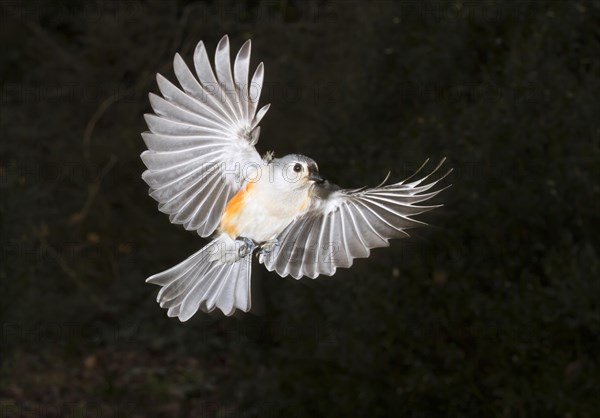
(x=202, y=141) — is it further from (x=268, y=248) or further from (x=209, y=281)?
(x=209, y=281)

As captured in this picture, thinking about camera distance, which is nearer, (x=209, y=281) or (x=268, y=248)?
(x=268, y=248)

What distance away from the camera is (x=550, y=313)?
453 cm

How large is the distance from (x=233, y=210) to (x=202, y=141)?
24cm

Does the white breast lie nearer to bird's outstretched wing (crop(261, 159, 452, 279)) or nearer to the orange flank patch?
the orange flank patch

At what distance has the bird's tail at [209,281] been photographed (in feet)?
10.0

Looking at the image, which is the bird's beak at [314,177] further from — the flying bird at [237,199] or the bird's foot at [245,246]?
the bird's foot at [245,246]

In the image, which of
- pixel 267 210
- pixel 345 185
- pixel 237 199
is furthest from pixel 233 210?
pixel 345 185

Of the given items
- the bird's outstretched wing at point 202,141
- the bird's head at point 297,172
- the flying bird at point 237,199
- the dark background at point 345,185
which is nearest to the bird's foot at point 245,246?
the flying bird at point 237,199

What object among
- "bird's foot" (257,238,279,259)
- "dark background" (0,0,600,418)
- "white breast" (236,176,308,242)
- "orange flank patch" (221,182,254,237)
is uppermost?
"dark background" (0,0,600,418)

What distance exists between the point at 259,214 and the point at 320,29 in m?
4.02

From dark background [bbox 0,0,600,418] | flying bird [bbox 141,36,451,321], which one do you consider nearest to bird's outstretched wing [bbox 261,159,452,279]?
flying bird [bbox 141,36,451,321]

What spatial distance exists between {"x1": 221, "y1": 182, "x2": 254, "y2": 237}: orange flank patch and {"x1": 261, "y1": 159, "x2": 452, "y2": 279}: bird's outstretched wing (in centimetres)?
17

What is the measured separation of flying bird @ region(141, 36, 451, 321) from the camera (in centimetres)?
278

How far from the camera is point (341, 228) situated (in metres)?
3.16
